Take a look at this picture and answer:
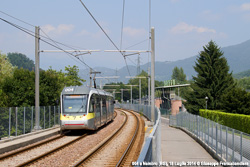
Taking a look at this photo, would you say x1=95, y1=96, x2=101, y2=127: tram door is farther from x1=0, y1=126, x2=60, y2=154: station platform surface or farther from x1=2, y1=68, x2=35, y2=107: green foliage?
x1=2, y1=68, x2=35, y2=107: green foliage

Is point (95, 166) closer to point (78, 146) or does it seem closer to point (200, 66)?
point (78, 146)

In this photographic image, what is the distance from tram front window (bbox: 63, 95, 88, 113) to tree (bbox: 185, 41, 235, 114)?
124 ft

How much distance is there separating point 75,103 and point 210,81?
39.8 m

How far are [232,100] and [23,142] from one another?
85.6 feet

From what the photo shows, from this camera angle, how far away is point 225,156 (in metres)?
11.3

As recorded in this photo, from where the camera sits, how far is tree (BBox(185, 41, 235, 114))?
55750 millimetres

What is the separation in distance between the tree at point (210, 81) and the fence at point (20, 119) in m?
35.0

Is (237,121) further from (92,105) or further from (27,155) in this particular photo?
(27,155)

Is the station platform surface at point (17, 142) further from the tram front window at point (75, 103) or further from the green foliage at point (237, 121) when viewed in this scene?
the green foliage at point (237, 121)

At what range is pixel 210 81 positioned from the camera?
5684cm

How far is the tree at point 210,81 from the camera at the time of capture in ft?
183

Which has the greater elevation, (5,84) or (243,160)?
(5,84)

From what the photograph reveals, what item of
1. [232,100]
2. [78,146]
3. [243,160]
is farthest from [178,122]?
[243,160]

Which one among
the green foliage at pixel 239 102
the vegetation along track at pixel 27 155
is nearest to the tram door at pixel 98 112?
the vegetation along track at pixel 27 155
